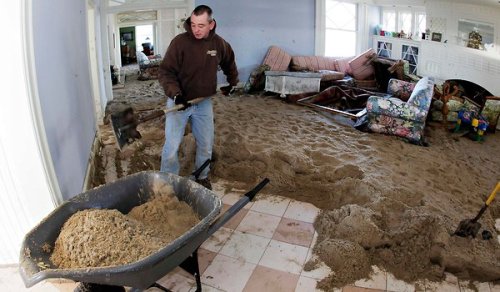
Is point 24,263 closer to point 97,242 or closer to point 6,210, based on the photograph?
point 97,242

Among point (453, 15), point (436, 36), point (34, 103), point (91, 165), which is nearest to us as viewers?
point (34, 103)

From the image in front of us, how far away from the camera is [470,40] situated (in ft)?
16.9

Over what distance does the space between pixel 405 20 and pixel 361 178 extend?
18.6ft

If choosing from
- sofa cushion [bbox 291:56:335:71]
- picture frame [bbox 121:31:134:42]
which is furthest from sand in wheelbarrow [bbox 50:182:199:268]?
picture frame [bbox 121:31:134:42]

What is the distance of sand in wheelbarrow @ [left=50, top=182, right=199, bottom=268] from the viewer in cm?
167

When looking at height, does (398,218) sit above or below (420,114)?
below

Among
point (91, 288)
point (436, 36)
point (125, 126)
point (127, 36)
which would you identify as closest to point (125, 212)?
point (91, 288)

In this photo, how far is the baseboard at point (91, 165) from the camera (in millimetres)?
3259

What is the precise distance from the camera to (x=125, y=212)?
2.15m

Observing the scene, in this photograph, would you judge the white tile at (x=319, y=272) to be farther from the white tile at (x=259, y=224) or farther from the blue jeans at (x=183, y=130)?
the blue jeans at (x=183, y=130)

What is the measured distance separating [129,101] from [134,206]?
4537mm

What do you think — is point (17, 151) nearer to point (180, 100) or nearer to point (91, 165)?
point (180, 100)

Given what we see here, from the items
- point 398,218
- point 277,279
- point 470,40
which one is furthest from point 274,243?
point 470,40

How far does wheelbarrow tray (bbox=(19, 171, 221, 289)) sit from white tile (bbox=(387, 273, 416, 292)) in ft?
4.15
